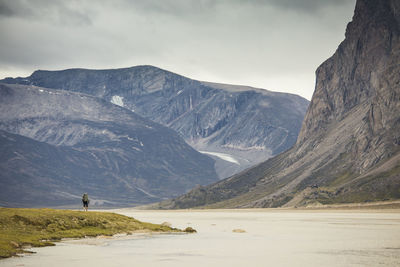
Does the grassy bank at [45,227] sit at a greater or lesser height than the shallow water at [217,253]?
greater

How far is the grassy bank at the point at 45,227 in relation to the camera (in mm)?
86938

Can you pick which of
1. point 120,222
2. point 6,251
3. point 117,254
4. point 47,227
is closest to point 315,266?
Answer: point 117,254

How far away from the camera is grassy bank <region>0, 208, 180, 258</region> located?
285 feet

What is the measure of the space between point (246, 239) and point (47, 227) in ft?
121

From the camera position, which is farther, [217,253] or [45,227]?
[45,227]

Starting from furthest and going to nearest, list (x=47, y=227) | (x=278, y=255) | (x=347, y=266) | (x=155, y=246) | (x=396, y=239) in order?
(x=396, y=239), (x=47, y=227), (x=155, y=246), (x=278, y=255), (x=347, y=266)

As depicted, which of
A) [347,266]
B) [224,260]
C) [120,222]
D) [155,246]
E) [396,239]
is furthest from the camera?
[120,222]

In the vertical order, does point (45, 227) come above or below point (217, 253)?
above

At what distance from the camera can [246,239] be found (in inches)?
4503

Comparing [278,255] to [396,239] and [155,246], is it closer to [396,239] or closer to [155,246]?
[155,246]

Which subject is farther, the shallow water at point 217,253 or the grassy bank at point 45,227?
the grassy bank at point 45,227

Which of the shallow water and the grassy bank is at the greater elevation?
the grassy bank

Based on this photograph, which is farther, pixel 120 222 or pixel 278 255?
pixel 120 222

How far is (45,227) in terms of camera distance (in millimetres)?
102438
